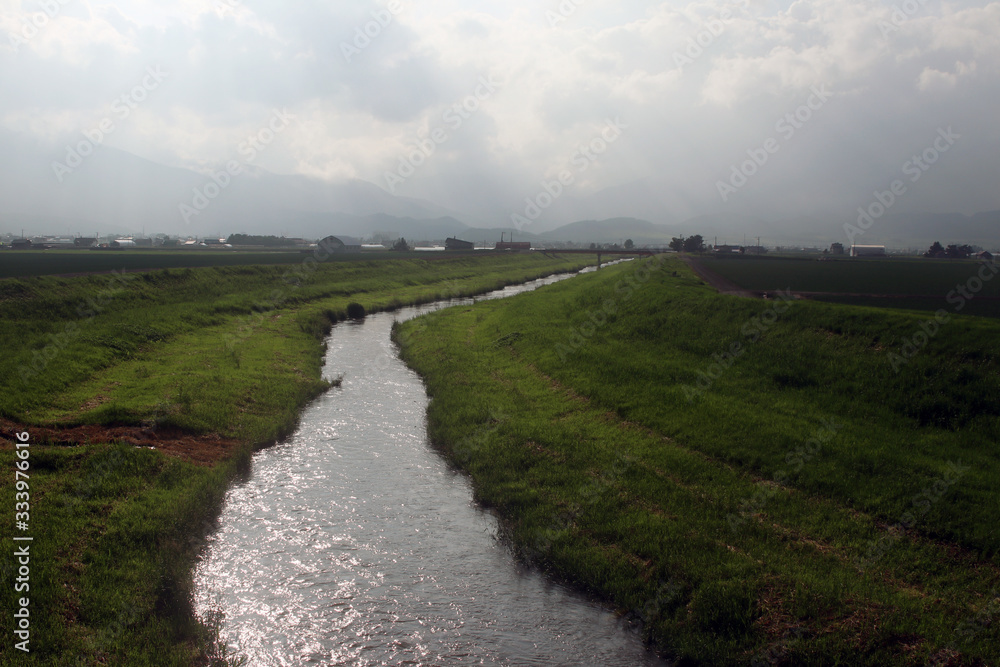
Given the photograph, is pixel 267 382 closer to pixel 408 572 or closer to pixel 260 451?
pixel 260 451

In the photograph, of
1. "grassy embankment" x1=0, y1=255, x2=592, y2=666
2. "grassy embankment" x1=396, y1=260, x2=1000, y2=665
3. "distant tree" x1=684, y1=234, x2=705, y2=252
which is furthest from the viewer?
"distant tree" x1=684, y1=234, x2=705, y2=252

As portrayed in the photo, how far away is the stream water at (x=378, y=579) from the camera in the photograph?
9008mm

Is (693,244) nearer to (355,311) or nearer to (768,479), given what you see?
(355,311)

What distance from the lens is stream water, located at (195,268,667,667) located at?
29.6 ft

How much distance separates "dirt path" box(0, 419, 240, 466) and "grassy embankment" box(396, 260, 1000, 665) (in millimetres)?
6386

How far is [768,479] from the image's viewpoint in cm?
1241

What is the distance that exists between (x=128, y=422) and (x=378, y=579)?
371 inches

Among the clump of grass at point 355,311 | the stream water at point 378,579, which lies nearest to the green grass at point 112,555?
the stream water at point 378,579

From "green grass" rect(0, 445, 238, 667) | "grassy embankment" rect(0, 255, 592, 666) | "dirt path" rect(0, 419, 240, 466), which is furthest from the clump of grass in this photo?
"green grass" rect(0, 445, 238, 667)

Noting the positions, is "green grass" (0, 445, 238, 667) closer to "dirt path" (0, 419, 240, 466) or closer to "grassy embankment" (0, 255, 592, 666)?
"grassy embankment" (0, 255, 592, 666)

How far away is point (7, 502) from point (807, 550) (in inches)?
553

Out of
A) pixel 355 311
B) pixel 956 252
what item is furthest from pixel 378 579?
pixel 956 252

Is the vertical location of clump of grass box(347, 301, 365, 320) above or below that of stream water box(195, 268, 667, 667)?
above

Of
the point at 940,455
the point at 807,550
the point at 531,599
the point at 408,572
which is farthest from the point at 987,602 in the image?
the point at 408,572
